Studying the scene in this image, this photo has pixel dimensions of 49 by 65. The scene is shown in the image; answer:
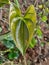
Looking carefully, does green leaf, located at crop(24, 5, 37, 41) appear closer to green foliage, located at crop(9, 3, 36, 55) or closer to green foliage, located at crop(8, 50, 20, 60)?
green foliage, located at crop(9, 3, 36, 55)

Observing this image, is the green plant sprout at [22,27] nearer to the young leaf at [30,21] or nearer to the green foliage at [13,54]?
the young leaf at [30,21]

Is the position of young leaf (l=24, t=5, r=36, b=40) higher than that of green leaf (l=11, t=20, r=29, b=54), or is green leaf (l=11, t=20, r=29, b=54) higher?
young leaf (l=24, t=5, r=36, b=40)

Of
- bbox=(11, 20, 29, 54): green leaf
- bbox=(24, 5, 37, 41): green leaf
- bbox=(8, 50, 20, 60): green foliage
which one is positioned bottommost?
bbox=(8, 50, 20, 60): green foliage

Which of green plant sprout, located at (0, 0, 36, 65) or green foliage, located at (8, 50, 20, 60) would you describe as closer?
green plant sprout, located at (0, 0, 36, 65)

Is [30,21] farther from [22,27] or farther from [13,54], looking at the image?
[13,54]

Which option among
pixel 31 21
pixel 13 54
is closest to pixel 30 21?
pixel 31 21

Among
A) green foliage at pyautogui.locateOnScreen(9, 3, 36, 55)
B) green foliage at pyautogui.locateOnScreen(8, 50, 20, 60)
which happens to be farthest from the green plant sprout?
green foliage at pyautogui.locateOnScreen(8, 50, 20, 60)

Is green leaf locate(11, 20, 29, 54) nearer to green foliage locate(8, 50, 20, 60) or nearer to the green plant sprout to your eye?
the green plant sprout

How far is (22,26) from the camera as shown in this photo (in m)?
0.70

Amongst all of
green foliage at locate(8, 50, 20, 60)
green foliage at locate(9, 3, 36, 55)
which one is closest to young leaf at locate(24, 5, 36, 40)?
green foliage at locate(9, 3, 36, 55)

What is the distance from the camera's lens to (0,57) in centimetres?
174

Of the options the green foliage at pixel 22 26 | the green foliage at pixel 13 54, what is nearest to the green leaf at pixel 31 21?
the green foliage at pixel 22 26

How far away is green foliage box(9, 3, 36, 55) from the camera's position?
68 cm

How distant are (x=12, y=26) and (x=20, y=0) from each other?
1.91m
